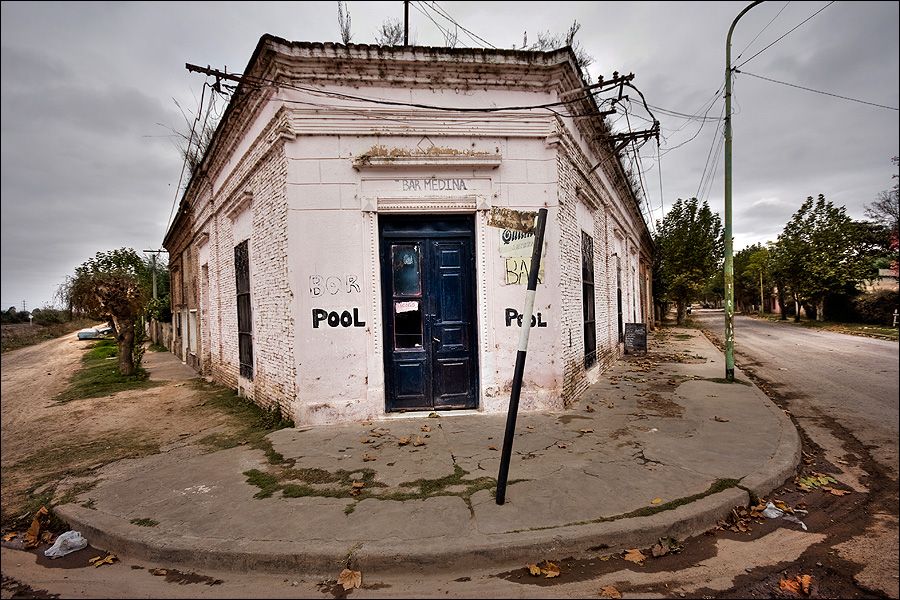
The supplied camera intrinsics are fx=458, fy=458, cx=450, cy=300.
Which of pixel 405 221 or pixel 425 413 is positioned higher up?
pixel 405 221

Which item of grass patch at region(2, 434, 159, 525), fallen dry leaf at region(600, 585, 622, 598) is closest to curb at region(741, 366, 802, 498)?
fallen dry leaf at region(600, 585, 622, 598)

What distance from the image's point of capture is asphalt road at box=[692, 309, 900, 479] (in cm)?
499

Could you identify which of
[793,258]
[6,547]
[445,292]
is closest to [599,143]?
[445,292]

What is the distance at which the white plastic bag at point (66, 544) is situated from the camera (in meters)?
3.44

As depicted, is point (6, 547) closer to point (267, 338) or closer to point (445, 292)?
point (267, 338)

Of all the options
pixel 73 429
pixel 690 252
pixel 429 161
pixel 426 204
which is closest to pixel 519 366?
pixel 426 204

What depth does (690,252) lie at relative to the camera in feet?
Result: 93.9

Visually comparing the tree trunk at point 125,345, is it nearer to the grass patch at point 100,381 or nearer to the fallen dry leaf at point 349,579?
the grass patch at point 100,381

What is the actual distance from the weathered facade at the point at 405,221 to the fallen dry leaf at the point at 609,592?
383 centimetres

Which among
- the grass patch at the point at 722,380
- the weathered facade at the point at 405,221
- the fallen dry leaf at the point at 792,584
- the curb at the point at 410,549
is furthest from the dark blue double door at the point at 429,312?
the grass patch at the point at 722,380

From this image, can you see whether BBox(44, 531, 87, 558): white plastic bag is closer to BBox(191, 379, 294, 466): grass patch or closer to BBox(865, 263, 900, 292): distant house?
BBox(191, 379, 294, 466): grass patch

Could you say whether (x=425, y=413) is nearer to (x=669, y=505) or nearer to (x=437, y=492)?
(x=437, y=492)

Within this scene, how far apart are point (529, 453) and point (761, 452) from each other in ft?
8.12

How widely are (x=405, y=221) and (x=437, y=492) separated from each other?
12.8ft
